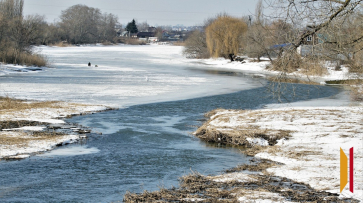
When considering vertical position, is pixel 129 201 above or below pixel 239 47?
below

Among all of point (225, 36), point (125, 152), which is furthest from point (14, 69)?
point (225, 36)

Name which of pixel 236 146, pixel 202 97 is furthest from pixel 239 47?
pixel 236 146

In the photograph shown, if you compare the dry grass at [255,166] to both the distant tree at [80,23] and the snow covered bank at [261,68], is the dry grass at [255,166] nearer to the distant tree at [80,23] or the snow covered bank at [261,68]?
the snow covered bank at [261,68]

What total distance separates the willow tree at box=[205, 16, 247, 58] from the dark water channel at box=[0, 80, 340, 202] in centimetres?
4022

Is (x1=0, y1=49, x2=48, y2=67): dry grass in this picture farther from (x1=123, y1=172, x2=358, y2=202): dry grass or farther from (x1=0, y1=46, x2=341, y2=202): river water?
(x1=123, y1=172, x2=358, y2=202): dry grass

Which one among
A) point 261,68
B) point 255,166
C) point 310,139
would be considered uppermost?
point 261,68

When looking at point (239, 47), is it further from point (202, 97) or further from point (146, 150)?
point (146, 150)

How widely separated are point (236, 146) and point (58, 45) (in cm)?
8824

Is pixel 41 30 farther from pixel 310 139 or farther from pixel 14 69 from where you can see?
pixel 310 139

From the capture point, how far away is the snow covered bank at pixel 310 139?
8.53 metres

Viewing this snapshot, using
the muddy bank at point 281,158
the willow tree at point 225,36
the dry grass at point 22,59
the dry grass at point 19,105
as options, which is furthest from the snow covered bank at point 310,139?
the willow tree at point 225,36

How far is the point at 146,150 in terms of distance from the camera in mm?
11586

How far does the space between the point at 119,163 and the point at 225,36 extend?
48354mm

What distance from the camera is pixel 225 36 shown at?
187ft
